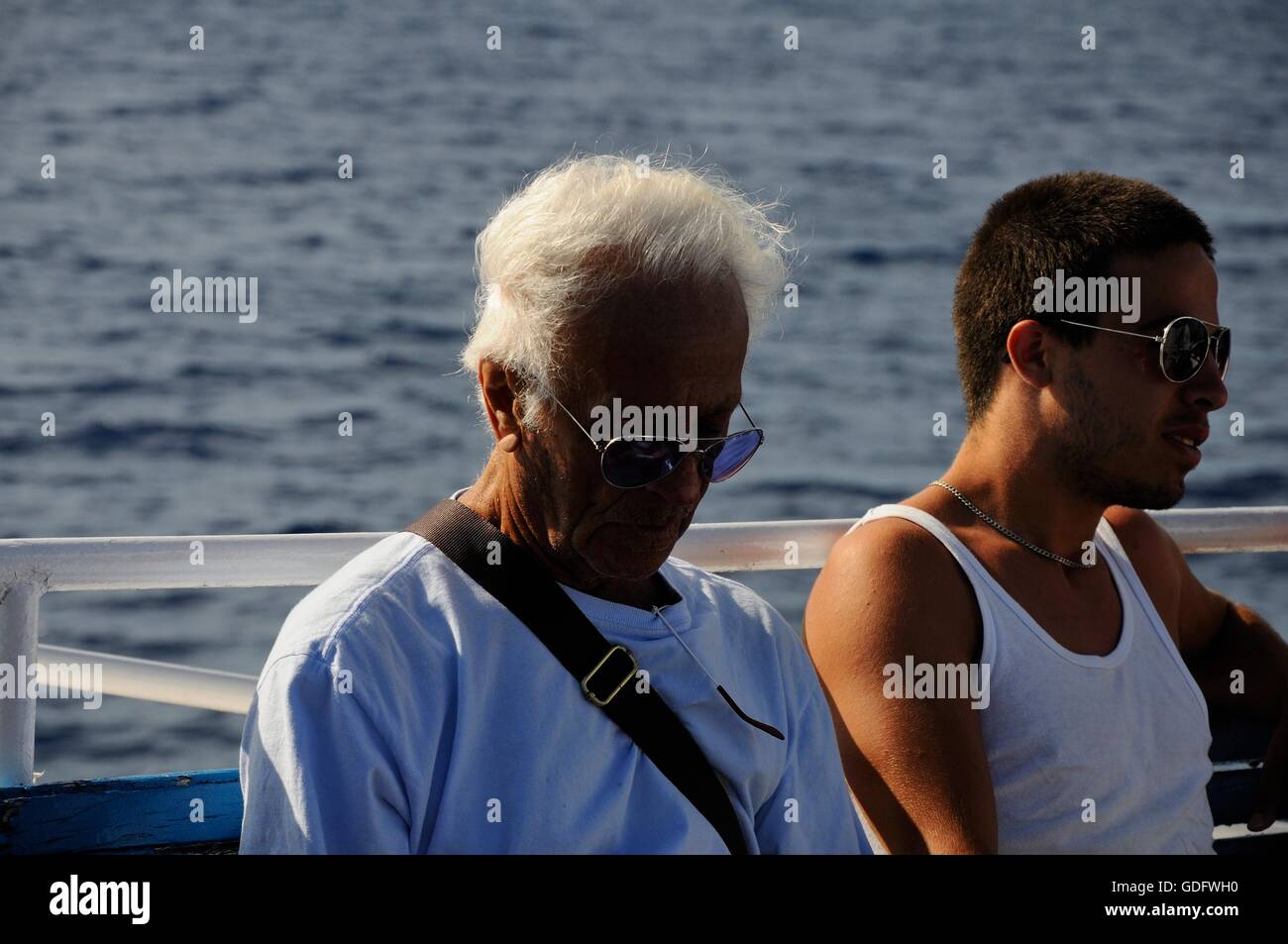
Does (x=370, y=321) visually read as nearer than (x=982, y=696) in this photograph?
No

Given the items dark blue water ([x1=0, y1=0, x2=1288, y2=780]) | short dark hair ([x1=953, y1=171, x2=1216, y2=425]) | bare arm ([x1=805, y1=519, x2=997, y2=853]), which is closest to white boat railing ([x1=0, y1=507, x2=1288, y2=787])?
bare arm ([x1=805, y1=519, x2=997, y2=853])

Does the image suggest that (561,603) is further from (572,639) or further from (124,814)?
(124,814)

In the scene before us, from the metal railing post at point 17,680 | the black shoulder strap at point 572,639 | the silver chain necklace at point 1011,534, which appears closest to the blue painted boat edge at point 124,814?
the metal railing post at point 17,680

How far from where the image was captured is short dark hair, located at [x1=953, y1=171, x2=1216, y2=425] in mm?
2666

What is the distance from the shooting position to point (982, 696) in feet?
8.28

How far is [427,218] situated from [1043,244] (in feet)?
47.9

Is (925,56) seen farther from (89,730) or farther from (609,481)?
(609,481)

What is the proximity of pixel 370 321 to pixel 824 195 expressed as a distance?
601 cm

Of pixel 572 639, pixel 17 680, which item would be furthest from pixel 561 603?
pixel 17 680

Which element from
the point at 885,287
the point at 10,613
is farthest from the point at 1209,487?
the point at 10,613

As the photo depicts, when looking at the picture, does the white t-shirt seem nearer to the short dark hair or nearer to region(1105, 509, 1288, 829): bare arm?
the short dark hair

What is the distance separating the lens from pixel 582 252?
2.00 meters

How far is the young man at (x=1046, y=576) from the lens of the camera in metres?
2.49

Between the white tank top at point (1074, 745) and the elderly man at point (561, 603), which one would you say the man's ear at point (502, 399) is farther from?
the white tank top at point (1074, 745)
